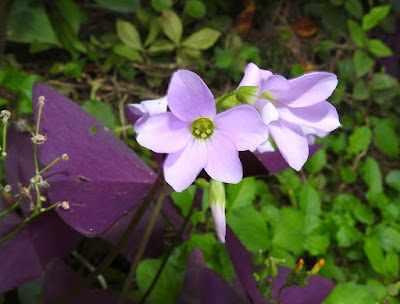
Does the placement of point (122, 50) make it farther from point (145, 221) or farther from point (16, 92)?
point (145, 221)

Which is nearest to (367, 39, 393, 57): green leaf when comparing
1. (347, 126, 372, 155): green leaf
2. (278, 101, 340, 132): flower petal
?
(347, 126, 372, 155): green leaf

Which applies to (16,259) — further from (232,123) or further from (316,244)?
(316,244)

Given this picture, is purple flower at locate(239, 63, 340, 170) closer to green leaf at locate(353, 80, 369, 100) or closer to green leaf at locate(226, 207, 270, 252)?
green leaf at locate(226, 207, 270, 252)

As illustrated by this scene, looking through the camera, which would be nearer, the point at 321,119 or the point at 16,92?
the point at 321,119

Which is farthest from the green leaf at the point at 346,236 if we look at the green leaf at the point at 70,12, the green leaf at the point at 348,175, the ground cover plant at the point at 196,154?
the green leaf at the point at 70,12

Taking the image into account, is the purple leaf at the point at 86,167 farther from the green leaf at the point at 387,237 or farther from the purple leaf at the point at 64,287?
the green leaf at the point at 387,237

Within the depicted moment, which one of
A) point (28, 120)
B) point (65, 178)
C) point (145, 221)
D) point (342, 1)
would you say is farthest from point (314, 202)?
point (342, 1)
